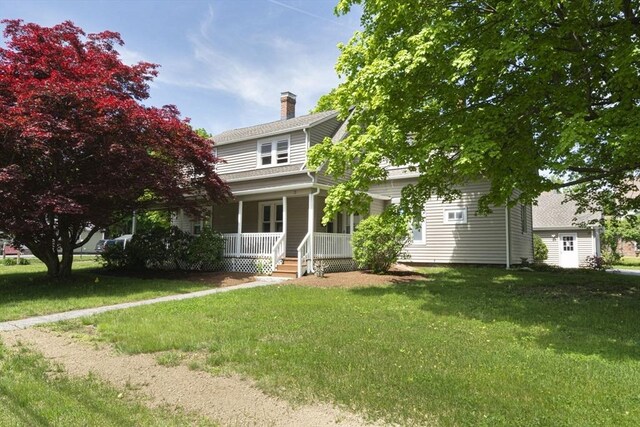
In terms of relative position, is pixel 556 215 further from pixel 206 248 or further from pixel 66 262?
pixel 66 262

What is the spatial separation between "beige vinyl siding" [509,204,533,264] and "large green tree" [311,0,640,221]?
7.91m

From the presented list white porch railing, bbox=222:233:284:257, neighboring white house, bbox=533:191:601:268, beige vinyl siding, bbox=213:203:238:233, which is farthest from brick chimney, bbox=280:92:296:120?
neighboring white house, bbox=533:191:601:268

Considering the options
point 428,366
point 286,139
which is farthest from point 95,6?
point 428,366

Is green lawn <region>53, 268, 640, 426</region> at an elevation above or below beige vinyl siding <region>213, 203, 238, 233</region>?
below

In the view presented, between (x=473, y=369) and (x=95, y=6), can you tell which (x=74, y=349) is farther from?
(x=95, y=6)

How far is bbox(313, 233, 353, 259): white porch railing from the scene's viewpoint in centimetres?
1590

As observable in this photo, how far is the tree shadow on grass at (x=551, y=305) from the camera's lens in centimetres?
643

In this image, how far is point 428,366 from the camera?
5152mm

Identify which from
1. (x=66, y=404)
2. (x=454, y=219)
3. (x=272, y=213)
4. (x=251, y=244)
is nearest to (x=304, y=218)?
(x=272, y=213)

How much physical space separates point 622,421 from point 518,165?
654 cm

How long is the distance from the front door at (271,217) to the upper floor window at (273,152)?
191cm

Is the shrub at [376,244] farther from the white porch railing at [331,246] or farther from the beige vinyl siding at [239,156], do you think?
the beige vinyl siding at [239,156]

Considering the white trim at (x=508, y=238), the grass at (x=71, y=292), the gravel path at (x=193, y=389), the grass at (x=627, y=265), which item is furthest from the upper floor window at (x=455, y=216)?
the gravel path at (x=193, y=389)

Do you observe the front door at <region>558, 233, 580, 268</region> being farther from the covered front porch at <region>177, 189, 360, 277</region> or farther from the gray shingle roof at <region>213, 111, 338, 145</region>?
the gray shingle roof at <region>213, 111, 338, 145</region>
